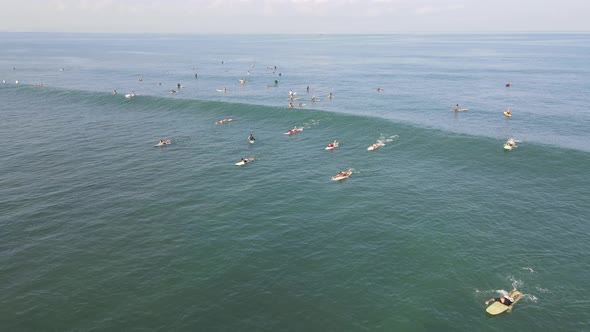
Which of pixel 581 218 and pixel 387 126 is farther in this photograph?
pixel 387 126

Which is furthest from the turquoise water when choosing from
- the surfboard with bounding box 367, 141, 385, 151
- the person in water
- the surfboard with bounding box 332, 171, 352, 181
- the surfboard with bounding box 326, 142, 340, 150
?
the surfboard with bounding box 326, 142, 340, 150

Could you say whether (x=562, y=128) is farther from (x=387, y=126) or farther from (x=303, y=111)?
(x=303, y=111)

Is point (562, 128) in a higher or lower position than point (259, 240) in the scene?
higher

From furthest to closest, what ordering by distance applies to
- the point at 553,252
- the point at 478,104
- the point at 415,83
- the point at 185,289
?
the point at 415,83 → the point at 478,104 → the point at 553,252 → the point at 185,289

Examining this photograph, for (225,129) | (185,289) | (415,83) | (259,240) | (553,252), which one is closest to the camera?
(185,289)

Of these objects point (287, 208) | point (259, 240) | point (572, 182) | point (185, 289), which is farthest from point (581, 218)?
point (185, 289)

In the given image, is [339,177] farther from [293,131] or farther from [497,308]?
[497,308]

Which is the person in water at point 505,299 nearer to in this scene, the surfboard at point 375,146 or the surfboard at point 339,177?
the surfboard at point 339,177

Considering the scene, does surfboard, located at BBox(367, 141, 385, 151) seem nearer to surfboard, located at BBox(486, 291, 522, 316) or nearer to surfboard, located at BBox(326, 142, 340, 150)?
surfboard, located at BBox(326, 142, 340, 150)
